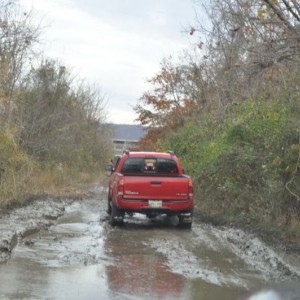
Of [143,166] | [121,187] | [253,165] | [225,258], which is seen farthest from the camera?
[143,166]

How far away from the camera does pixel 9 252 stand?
942cm

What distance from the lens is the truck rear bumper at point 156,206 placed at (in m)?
13.5

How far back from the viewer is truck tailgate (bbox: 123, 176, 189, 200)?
44.4 ft

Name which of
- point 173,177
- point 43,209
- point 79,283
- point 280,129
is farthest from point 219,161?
point 79,283

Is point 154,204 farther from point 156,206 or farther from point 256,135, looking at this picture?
point 256,135

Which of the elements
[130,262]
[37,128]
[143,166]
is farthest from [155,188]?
[37,128]

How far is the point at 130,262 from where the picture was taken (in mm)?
9055

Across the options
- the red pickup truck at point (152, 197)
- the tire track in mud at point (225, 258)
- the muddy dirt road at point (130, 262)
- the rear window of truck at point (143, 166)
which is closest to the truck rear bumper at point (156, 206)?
the red pickup truck at point (152, 197)

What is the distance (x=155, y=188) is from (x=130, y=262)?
15.3 feet

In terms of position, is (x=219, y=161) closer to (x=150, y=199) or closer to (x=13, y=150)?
(x=150, y=199)

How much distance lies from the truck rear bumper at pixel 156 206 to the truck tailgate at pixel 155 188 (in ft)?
0.33

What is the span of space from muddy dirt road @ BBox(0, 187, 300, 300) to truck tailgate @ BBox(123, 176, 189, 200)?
0.83m

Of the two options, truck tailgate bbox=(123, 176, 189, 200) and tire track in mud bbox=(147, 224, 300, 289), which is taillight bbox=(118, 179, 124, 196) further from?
tire track in mud bbox=(147, 224, 300, 289)

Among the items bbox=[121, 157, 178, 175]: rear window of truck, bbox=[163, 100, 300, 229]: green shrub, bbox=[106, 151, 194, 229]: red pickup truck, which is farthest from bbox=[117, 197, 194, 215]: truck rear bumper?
bbox=[163, 100, 300, 229]: green shrub
